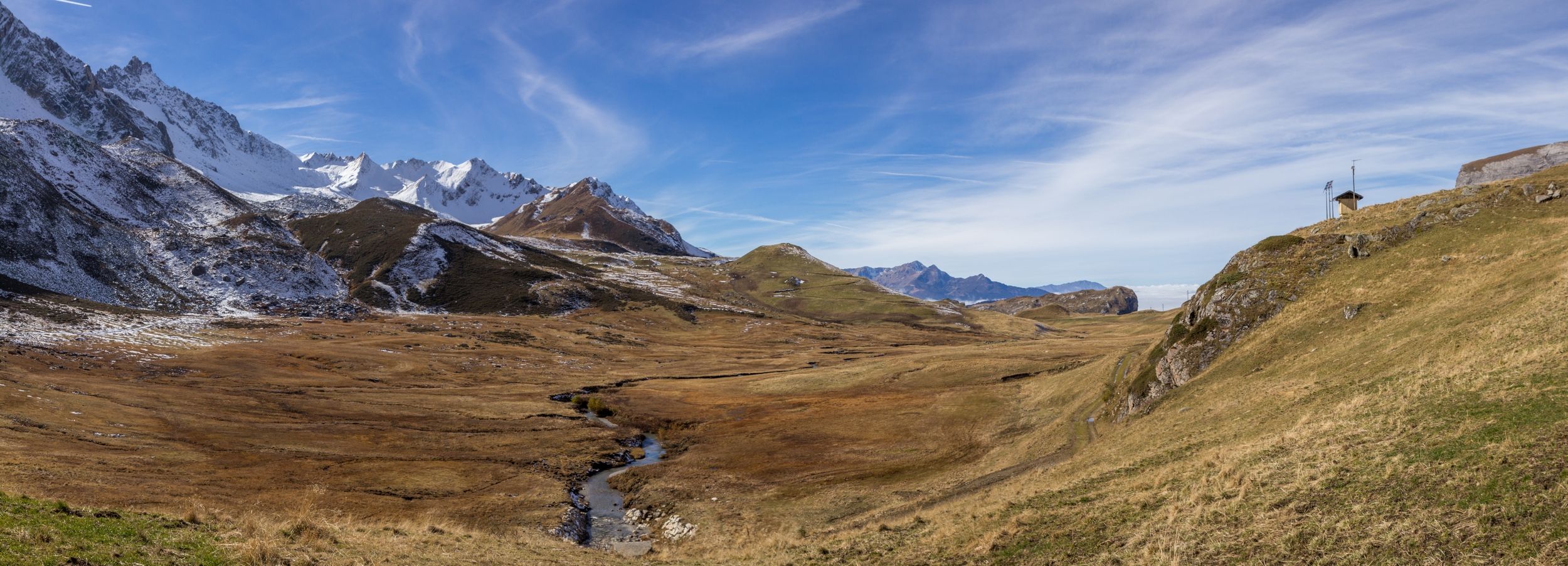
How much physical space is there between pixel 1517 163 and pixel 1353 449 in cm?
11058

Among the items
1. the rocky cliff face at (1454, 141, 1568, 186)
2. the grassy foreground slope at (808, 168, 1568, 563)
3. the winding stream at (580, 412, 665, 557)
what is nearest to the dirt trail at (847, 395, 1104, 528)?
the grassy foreground slope at (808, 168, 1568, 563)

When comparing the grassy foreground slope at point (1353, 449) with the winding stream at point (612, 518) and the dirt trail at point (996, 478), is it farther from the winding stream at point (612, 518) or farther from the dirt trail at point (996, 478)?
the winding stream at point (612, 518)

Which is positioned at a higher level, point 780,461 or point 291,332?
point 291,332

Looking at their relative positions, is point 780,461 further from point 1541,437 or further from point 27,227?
point 27,227

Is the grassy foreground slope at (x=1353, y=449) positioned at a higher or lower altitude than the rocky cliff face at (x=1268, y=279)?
lower

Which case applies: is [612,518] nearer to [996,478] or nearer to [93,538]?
[996,478]

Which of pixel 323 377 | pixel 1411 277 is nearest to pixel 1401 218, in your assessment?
pixel 1411 277

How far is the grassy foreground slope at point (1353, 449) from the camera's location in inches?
722

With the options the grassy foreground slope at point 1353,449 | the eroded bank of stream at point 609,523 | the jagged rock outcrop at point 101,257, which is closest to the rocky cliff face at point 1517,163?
the grassy foreground slope at point 1353,449

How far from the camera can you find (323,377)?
333 ft

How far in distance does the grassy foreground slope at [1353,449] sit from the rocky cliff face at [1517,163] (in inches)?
2364

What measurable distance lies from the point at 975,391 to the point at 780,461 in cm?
3296

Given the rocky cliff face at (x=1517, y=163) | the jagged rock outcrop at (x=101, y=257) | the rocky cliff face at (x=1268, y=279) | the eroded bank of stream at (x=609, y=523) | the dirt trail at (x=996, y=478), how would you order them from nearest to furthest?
the dirt trail at (x=996, y=478), the eroded bank of stream at (x=609, y=523), the rocky cliff face at (x=1268, y=279), the rocky cliff face at (x=1517, y=163), the jagged rock outcrop at (x=101, y=257)

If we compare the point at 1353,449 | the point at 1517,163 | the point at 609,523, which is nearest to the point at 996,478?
the point at 1353,449
